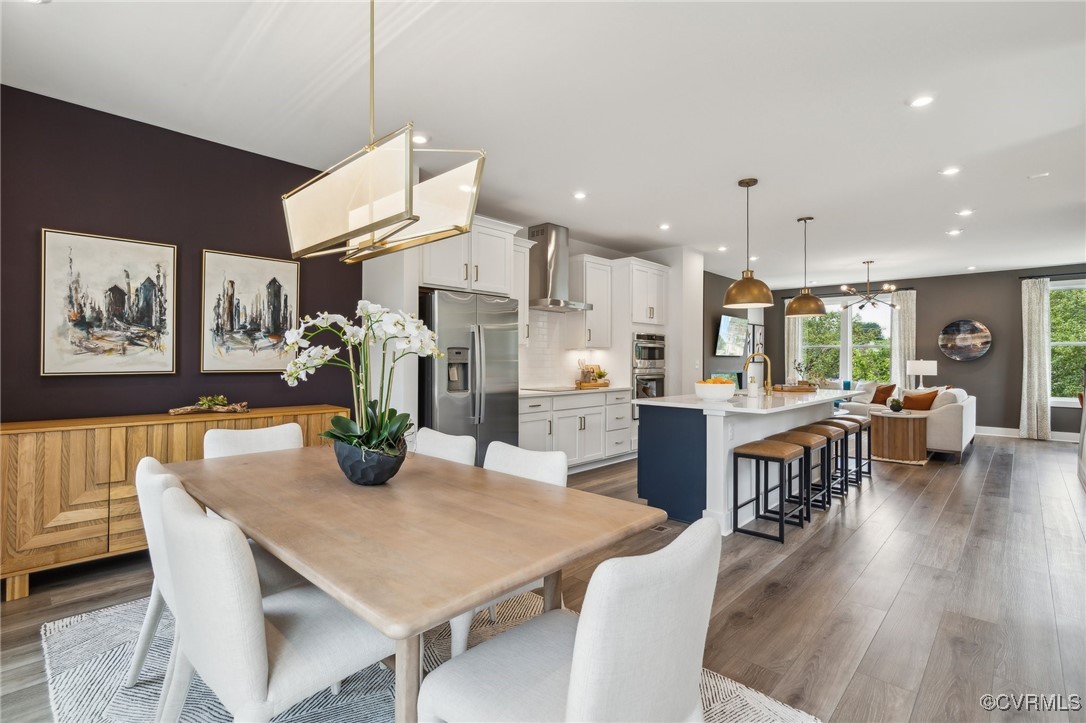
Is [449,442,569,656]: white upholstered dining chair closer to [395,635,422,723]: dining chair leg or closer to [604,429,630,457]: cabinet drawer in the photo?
[395,635,422,723]: dining chair leg

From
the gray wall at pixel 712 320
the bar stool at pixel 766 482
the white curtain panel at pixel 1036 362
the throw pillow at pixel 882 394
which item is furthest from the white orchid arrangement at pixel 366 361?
the white curtain panel at pixel 1036 362

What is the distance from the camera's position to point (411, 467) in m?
2.19

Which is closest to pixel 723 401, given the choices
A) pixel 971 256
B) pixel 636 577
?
pixel 636 577

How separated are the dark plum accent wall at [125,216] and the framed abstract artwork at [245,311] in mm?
66

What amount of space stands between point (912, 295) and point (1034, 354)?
182cm

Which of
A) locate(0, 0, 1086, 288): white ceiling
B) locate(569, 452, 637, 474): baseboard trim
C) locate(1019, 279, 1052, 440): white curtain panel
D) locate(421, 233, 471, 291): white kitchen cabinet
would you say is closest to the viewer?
locate(0, 0, 1086, 288): white ceiling

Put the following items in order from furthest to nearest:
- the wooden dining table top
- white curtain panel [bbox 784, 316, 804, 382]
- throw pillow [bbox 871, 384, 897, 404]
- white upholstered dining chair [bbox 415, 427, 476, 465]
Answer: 1. white curtain panel [bbox 784, 316, 804, 382]
2. throw pillow [bbox 871, 384, 897, 404]
3. white upholstered dining chair [bbox 415, 427, 476, 465]
4. the wooden dining table top

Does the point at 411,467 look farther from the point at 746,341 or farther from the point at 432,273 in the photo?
the point at 746,341

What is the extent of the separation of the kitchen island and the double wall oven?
6.40ft

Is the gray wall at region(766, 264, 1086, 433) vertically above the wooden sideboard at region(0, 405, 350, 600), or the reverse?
the gray wall at region(766, 264, 1086, 433)

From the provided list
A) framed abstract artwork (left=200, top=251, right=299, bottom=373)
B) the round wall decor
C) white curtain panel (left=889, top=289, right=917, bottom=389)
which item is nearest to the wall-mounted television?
white curtain panel (left=889, top=289, right=917, bottom=389)

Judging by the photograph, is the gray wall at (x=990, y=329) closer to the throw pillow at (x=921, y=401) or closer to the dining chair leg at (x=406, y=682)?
the throw pillow at (x=921, y=401)

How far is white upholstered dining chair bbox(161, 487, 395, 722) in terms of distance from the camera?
3.68ft

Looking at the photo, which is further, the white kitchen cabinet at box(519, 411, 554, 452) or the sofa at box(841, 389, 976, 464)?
the sofa at box(841, 389, 976, 464)
